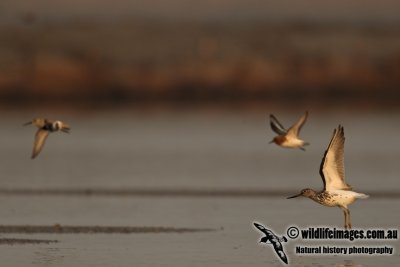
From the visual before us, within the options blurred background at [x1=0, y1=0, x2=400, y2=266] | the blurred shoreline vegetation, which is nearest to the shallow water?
blurred background at [x1=0, y1=0, x2=400, y2=266]

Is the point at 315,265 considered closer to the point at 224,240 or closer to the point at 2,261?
the point at 224,240

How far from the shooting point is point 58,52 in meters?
65.8

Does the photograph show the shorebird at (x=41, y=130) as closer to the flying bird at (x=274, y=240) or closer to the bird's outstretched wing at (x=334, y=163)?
the flying bird at (x=274, y=240)

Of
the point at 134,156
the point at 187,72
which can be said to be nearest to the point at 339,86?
the point at 187,72

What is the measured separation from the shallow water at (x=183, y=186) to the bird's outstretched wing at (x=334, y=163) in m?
1.00

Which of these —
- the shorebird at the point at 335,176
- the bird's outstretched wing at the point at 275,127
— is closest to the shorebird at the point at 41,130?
the bird's outstretched wing at the point at 275,127

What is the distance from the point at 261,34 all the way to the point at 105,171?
147 ft

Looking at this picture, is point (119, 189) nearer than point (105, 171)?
Yes

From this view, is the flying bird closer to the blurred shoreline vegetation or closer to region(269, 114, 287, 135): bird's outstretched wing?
region(269, 114, 287, 135): bird's outstretched wing

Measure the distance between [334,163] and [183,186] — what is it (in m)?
8.24

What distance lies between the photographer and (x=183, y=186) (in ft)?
88.2

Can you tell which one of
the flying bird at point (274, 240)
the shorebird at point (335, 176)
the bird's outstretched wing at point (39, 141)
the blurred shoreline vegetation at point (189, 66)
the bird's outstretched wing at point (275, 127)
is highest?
the blurred shoreline vegetation at point (189, 66)

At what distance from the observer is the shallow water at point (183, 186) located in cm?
1917

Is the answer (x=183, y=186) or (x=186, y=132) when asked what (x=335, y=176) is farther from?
(x=186, y=132)
